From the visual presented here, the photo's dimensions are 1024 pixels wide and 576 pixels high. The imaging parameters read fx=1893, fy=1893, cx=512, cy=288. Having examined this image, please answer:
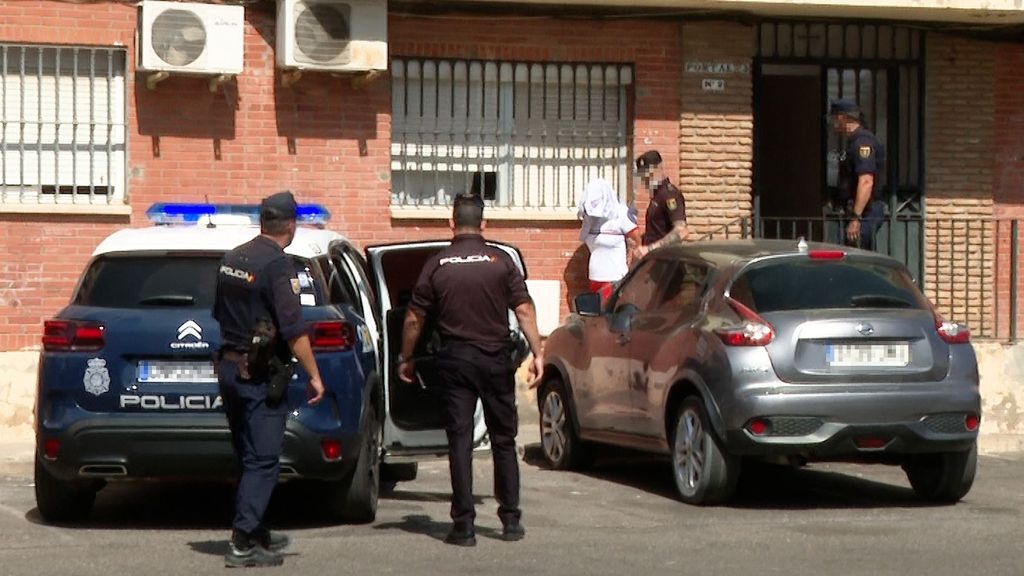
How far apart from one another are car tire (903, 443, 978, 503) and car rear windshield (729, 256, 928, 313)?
903 mm

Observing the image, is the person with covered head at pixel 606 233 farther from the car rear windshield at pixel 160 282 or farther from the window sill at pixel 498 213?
the car rear windshield at pixel 160 282

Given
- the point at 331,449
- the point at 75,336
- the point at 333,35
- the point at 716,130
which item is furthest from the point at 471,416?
the point at 716,130

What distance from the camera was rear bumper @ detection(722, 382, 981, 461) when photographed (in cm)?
1031

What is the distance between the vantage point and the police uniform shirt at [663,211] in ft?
50.5

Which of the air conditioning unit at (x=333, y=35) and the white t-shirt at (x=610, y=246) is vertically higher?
the air conditioning unit at (x=333, y=35)

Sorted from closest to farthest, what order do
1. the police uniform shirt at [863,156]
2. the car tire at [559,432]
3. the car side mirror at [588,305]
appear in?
1. the car side mirror at [588,305]
2. the car tire at [559,432]
3. the police uniform shirt at [863,156]

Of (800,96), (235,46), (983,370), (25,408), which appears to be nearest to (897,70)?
(800,96)

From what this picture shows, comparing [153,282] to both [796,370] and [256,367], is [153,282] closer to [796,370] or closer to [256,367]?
[256,367]

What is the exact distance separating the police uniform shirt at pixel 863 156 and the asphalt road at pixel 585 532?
3.50 meters

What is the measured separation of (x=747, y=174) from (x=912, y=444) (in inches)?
244

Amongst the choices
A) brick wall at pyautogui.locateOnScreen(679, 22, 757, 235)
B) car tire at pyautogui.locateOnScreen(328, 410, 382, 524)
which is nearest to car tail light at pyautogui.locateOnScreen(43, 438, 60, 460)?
car tire at pyautogui.locateOnScreen(328, 410, 382, 524)

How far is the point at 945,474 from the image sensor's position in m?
11.0

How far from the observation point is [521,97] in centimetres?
1608

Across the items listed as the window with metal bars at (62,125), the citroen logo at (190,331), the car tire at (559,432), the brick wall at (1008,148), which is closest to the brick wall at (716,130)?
the brick wall at (1008,148)
